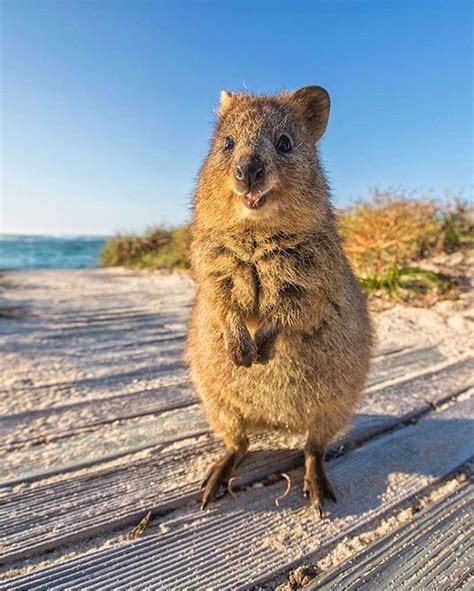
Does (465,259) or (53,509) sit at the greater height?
(465,259)

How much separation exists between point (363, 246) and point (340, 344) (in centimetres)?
462

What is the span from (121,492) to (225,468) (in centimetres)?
41

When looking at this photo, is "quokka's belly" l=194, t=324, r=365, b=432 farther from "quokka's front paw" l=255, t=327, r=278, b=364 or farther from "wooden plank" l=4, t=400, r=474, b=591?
"wooden plank" l=4, t=400, r=474, b=591

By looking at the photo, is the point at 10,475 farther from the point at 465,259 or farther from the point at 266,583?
the point at 465,259

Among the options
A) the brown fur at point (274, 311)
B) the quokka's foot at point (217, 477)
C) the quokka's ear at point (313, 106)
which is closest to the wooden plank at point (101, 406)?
the brown fur at point (274, 311)

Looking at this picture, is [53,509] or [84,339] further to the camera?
[84,339]

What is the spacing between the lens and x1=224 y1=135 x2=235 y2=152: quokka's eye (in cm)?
202

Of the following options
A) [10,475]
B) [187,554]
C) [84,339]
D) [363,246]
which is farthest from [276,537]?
[363,246]

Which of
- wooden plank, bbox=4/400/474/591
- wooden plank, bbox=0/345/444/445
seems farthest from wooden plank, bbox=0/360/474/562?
wooden plank, bbox=0/345/444/445

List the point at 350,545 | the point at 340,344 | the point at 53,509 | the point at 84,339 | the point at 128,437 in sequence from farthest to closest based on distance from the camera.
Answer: the point at 84,339 → the point at 128,437 → the point at 340,344 → the point at 53,509 → the point at 350,545

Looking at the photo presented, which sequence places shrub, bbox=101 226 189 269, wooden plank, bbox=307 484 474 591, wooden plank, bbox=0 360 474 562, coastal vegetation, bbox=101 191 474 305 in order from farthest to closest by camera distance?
shrub, bbox=101 226 189 269
coastal vegetation, bbox=101 191 474 305
wooden plank, bbox=0 360 474 562
wooden plank, bbox=307 484 474 591

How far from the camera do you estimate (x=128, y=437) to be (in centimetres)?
201

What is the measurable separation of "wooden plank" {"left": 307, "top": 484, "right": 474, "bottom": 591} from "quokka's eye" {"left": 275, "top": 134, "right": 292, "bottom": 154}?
1567 millimetres

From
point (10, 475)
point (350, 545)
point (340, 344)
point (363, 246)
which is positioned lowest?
point (10, 475)
